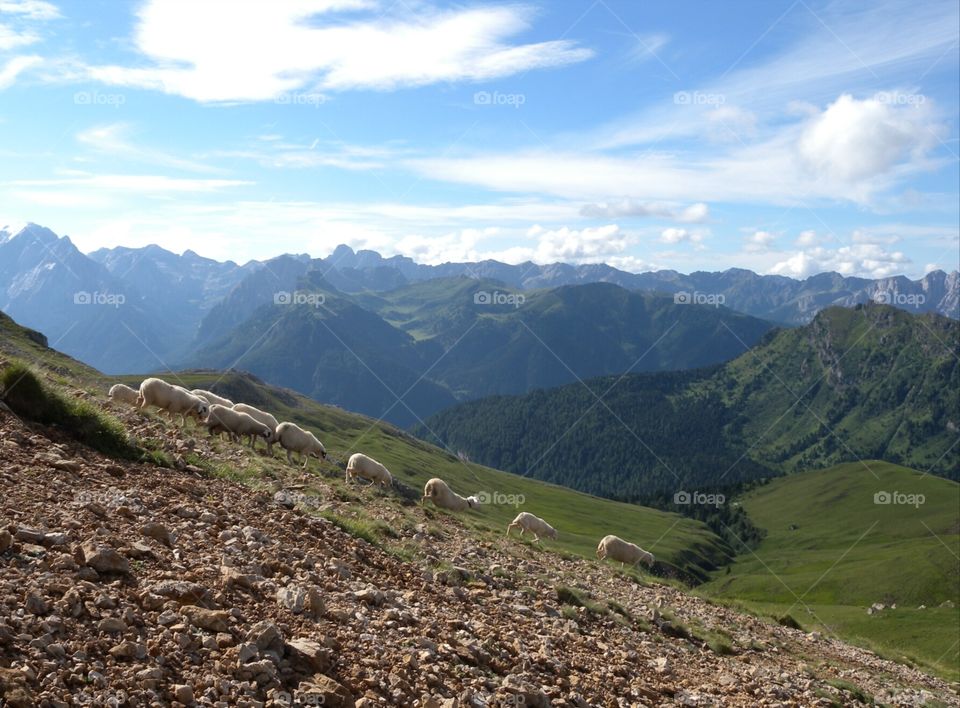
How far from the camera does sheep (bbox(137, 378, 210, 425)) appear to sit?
2573 centimetres

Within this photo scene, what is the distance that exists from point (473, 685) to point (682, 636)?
9.34 meters

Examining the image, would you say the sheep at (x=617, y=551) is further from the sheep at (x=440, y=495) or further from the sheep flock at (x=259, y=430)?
the sheep at (x=440, y=495)

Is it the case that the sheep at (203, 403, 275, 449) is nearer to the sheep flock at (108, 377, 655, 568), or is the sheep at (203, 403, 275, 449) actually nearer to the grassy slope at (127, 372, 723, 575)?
the sheep flock at (108, 377, 655, 568)

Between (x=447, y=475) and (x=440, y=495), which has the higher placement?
(x=440, y=495)

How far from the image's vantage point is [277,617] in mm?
9164

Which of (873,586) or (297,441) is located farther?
(873,586)

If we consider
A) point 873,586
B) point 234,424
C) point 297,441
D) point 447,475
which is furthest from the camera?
point 447,475

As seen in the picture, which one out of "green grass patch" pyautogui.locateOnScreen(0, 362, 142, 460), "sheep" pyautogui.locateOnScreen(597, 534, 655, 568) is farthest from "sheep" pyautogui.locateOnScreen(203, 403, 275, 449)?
"sheep" pyautogui.locateOnScreen(597, 534, 655, 568)

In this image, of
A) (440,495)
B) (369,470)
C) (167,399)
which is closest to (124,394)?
(167,399)

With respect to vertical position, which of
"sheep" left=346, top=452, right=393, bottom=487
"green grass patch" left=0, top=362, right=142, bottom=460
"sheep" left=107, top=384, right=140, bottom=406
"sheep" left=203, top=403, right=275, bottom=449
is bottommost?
"sheep" left=346, top=452, right=393, bottom=487

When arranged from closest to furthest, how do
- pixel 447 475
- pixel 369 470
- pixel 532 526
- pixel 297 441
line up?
1. pixel 297 441
2. pixel 369 470
3. pixel 532 526
4. pixel 447 475

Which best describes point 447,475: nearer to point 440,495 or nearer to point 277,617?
point 440,495

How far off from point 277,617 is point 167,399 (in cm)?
1927

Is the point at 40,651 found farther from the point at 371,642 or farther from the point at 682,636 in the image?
the point at 682,636
